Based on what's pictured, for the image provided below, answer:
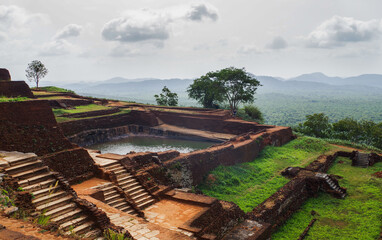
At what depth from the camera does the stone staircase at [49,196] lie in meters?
5.75

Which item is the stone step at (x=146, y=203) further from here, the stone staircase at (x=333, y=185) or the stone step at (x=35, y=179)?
the stone staircase at (x=333, y=185)

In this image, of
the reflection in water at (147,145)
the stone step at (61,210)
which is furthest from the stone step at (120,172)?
the reflection in water at (147,145)

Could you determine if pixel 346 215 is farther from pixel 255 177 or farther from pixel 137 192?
pixel 137 192

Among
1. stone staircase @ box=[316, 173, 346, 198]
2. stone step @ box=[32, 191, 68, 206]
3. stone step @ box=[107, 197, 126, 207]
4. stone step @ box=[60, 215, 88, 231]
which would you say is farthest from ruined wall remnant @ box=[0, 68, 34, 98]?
stone staircase @ box=[316, 173, 346, 198]

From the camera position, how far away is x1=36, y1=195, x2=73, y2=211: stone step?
19.1ft

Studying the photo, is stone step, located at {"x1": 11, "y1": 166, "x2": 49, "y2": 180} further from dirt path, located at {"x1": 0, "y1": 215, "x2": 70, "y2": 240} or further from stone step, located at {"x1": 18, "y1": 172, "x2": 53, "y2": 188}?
dirt path, located at {"x1": 0, "y1": 215, "x2": 70, "y2": 240}

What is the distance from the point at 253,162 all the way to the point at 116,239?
41.1ft

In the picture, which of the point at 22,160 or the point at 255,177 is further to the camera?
the point at 255,177

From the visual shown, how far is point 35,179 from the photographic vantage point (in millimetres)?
6406

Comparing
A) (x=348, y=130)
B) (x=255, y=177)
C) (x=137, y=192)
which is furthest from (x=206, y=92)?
(x=137, y=192)

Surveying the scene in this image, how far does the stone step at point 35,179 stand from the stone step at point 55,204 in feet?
2.38

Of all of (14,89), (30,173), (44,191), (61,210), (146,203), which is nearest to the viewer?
(61,210)

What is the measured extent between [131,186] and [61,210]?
300cm

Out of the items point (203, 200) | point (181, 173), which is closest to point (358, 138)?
point (181, 173)
